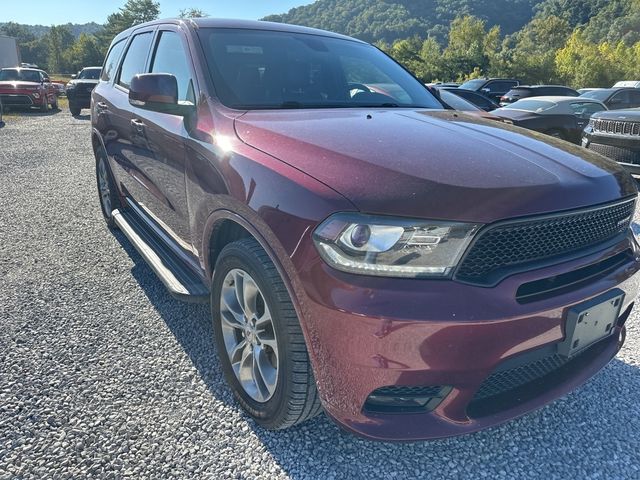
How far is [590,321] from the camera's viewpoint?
1839mm

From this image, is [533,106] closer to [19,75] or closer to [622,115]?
[622,115]

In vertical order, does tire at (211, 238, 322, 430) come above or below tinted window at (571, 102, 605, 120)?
below

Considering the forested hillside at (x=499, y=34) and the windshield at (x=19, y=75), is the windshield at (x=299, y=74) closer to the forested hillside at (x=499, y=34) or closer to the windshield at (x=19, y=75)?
the windshield at (x=19, y=75)

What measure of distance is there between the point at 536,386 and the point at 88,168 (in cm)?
826

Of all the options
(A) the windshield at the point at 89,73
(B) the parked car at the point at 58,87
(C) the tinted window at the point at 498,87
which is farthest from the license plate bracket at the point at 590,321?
(B) the parked car at the point at 58,87

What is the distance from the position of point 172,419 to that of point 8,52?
37.7m

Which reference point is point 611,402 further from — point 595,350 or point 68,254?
point 68,254

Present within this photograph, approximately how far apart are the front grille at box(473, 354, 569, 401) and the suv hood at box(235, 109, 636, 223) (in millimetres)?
600

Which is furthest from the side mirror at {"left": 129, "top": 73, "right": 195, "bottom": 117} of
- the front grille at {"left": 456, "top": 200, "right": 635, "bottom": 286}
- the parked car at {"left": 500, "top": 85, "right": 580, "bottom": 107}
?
the parked car at {"left": 500, "top": 85, "right": 580, "bottom": 107}

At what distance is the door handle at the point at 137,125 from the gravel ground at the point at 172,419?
1152 millimetres

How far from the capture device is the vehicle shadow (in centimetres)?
198

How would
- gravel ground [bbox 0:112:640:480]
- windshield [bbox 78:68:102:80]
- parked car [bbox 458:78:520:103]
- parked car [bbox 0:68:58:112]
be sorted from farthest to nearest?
1. windshield [bbox 78:68:102:80]
2. parked car [bbox 458:78:520:103]
3. parked car [bbox 0:68:58:112]
4. gravel ground [bbox 0:112:640:480]

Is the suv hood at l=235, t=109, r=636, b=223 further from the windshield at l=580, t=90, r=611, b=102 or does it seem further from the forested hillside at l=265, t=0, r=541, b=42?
the forested hillside at l=265, t=0, r=541, b=42

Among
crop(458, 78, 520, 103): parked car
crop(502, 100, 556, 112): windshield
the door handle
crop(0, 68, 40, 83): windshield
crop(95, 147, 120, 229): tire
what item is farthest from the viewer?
crop(458, 78, 520, 103): parked car
